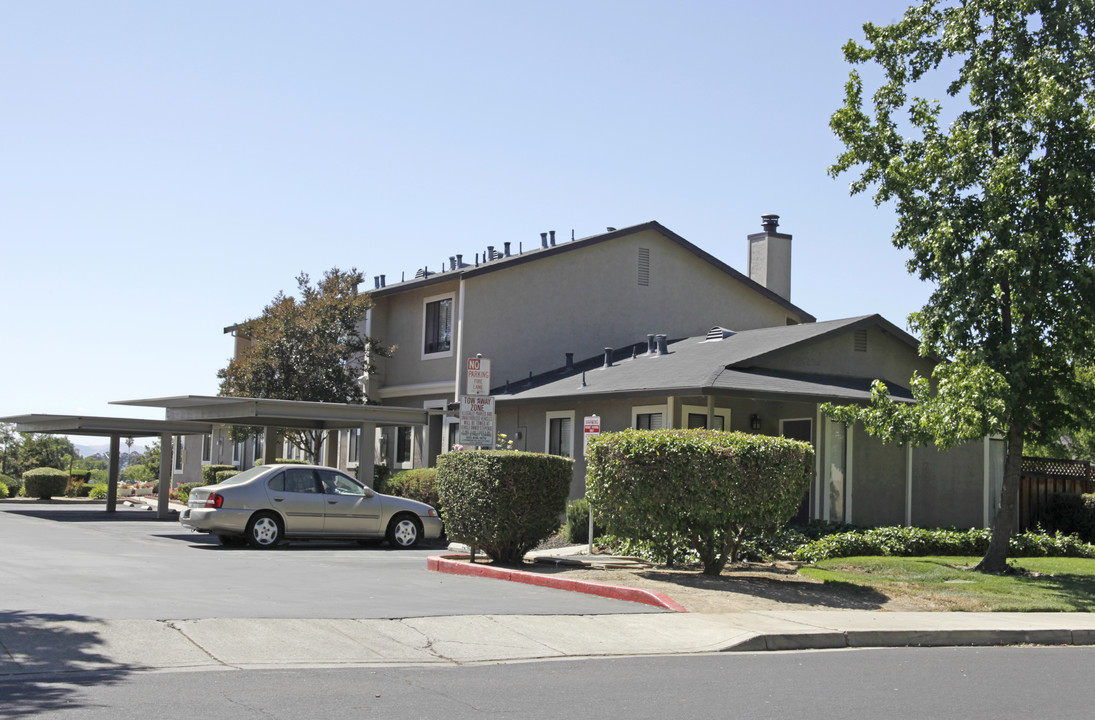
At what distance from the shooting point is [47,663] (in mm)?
8102

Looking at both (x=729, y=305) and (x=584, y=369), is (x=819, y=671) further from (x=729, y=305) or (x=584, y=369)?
(x=729, y=305)

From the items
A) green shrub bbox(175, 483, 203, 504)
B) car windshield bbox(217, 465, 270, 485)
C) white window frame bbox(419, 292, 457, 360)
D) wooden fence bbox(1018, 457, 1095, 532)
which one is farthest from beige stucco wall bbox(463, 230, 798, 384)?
green shrub bbox(175, 483, 203, 504)

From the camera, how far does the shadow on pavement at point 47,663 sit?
23.0ft

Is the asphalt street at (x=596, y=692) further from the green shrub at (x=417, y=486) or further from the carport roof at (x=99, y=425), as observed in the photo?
the carport roof at (x=99, y=425)

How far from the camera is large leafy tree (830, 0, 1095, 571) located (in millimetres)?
15531

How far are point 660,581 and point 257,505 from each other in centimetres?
800

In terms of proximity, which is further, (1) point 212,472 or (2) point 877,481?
(1) point 212,472

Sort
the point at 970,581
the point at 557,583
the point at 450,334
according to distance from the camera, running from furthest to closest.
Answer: the point at 450,334 < the point at 970,581 < the point at 557,583

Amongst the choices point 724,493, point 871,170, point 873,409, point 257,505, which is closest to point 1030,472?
point 873,409

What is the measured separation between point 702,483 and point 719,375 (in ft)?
22.8

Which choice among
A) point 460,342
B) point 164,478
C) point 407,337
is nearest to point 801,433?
point 460,342

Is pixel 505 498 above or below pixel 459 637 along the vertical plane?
above

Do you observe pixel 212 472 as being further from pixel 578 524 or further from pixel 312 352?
pixel 578 524

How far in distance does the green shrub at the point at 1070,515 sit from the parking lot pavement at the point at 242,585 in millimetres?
13964
